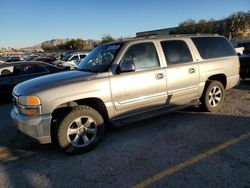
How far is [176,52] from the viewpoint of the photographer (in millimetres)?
5629

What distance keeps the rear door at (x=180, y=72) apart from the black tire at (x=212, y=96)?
35 cm

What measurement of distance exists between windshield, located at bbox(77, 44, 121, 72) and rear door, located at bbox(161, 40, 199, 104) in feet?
3.52

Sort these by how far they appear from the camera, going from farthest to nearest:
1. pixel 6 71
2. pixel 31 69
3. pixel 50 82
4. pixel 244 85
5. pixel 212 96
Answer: pixel 244 85
pixel 31 69
pixel 6 71
pixel 212 96
pixel 50 82

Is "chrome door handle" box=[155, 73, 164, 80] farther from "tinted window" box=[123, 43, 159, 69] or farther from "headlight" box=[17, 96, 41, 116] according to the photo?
"headlight" box=[17, 96, 41, 116]

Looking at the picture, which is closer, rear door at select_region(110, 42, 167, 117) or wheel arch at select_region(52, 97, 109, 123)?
wheel arch at select_region(52, 97, 109, 123)

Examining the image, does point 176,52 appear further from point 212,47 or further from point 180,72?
point 212,47

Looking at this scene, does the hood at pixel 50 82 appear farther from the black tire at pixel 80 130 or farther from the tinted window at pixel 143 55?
the tinted window at pixel 143 55

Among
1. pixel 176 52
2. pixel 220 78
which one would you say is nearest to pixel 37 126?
pixel 176 52

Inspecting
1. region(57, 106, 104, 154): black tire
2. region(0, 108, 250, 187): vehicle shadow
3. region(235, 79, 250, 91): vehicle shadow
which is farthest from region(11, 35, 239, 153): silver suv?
region(235, 79, 250, 91): vehicle shadow

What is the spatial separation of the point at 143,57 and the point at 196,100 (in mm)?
1792

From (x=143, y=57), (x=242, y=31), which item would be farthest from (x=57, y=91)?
(x=242, y=31)

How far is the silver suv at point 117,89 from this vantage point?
13.9ft

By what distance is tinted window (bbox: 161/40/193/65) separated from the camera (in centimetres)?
545

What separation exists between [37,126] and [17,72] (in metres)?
5.78
